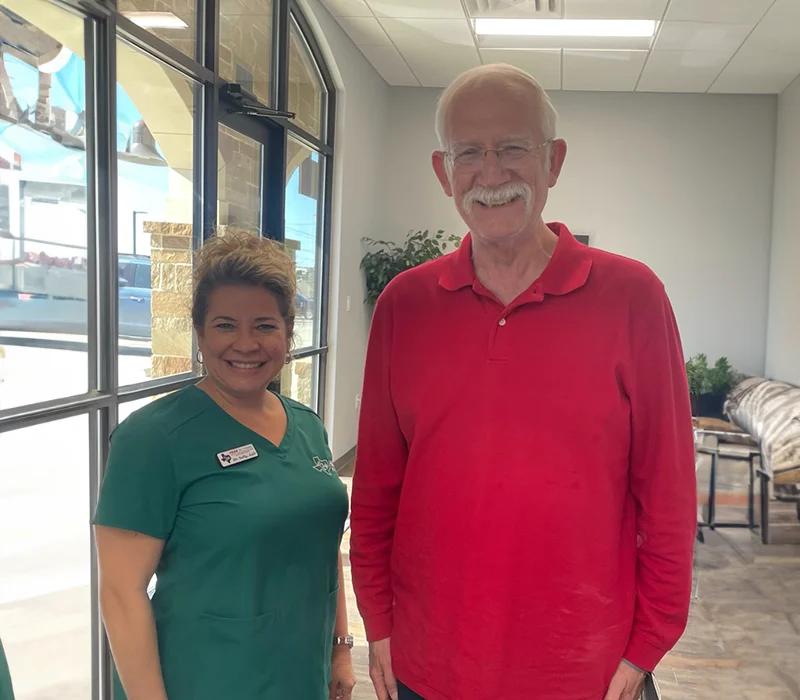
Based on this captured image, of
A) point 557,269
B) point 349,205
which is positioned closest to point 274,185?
point 349,205

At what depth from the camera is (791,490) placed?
4074 mm

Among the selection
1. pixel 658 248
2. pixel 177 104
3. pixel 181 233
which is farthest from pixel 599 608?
pixel 658 248

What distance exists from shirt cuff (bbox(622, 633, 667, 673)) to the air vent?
3.74 m

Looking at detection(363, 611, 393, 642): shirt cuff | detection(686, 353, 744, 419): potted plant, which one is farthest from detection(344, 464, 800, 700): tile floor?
detection(686, 353, 744, 419): potted plant

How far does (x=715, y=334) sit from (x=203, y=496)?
5.67m

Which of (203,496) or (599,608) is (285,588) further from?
(599,608)

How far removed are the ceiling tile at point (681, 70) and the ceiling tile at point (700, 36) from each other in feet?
0.35

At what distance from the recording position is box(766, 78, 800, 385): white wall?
519 cm

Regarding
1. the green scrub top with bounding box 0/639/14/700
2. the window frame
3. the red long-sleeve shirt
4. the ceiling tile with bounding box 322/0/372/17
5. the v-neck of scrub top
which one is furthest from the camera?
the ceiling tile with bounding box 322/0/372/17

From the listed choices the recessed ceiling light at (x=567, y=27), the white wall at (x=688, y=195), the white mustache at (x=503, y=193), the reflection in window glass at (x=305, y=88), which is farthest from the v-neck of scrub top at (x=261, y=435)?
the white wall at (x=688, y=195)

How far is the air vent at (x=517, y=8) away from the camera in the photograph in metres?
3.97

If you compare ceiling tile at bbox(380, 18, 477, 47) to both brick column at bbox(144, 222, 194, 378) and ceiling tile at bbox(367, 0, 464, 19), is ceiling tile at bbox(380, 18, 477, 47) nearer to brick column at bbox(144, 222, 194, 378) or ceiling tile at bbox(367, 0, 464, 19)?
ceiling tile at bbox(367, 0, 464, 19)

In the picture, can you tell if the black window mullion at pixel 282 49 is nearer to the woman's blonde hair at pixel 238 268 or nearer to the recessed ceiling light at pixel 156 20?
the recessed ceiling light at pixel 156 20

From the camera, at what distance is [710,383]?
562 cm
